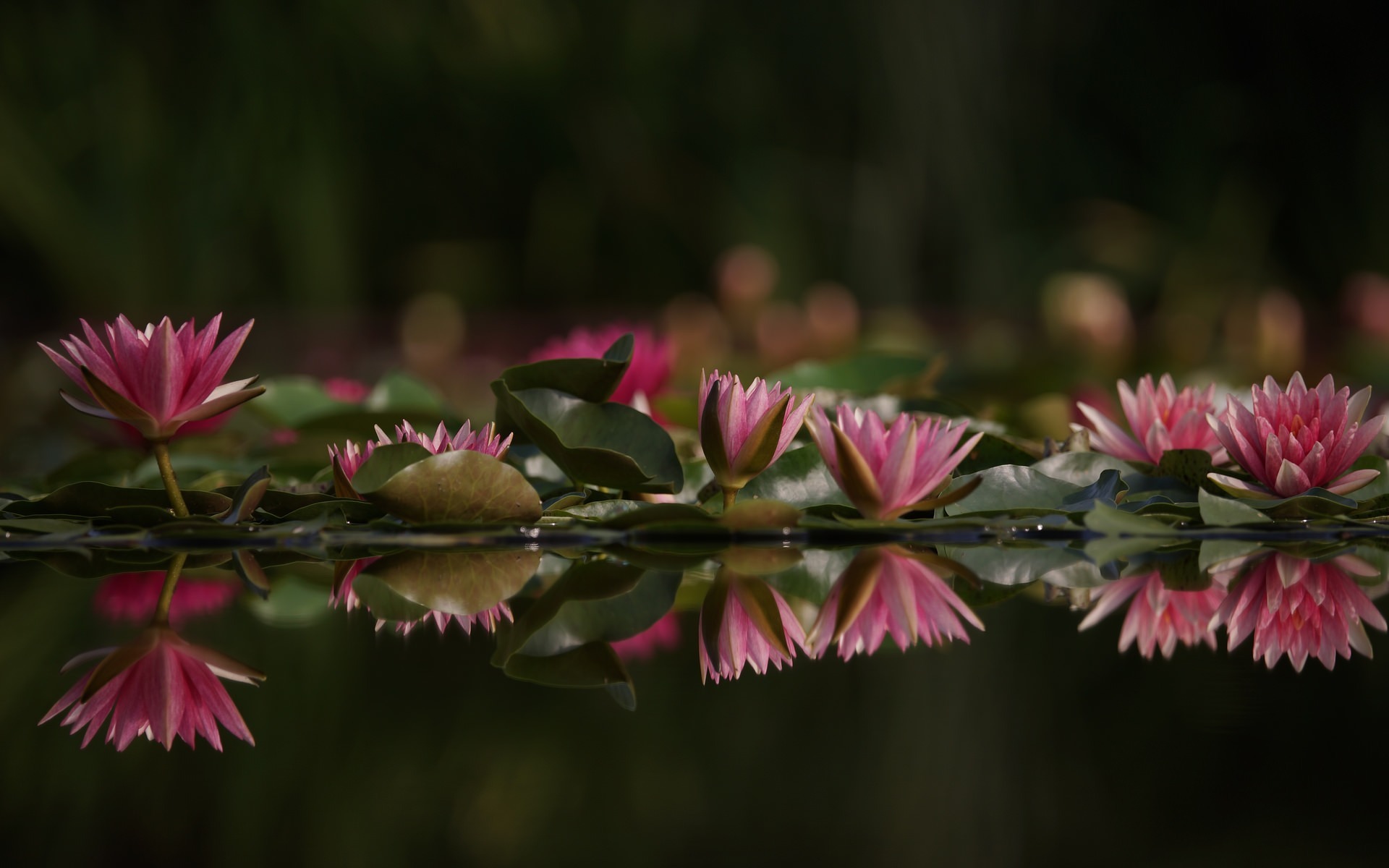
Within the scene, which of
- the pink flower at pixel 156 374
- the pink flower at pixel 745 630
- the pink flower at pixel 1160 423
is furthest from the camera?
the pink flower at pixel 1160 423

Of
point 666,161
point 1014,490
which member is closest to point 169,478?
point 1014,490

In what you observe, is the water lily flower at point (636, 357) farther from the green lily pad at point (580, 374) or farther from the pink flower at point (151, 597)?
the pink flower at point (151, 597)

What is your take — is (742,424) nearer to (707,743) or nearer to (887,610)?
(887,610)

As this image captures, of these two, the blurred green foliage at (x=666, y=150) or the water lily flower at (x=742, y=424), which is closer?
the water lily flower at (x=742, y=424)

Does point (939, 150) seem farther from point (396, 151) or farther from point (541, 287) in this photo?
point (396, 151)

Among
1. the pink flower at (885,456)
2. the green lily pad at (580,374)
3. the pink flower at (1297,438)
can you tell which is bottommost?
the pink flower at (885,456)

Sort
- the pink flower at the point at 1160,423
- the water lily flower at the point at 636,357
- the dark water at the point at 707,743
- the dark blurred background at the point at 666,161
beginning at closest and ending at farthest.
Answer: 1. the dark water at the point at 707,743
2. the pink flower at the point at 1160,423
3. the water lily flower at the point at 636,357
4. the dark blurred background at the point at 666,161

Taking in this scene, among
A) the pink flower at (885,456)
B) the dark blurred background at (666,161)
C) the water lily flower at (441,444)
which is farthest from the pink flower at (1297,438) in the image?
the dark blurred background at (666,161)

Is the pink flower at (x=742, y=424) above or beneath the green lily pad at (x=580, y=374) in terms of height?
beneath
